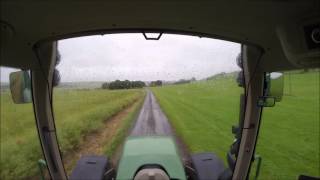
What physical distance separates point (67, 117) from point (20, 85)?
173 centimetres

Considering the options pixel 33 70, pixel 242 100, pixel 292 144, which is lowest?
pixel 292 144

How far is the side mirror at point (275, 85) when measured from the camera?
3.21m

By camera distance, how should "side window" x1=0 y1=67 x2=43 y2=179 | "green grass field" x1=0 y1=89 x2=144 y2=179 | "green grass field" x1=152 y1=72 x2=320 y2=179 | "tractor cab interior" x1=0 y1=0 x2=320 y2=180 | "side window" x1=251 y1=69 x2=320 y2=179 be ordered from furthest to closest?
"side window" x1=251 y1=69 x2=320 y2=179, "side window" x1=0 y1=67 x2=43 y2=179, "green grass field" x1=152 y1=72 x2=320 y2=179, "green grass field" x1=0 y1=89 x2=144 y2=179, "tractor cab interior" x1=0 y1=0 x2=320 y2=180

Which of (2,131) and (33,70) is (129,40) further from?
(2,131)

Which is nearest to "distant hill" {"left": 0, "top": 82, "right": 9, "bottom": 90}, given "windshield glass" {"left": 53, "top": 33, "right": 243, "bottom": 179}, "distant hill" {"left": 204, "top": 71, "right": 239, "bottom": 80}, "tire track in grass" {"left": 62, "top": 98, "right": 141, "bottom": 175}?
"windshield glass" {"left": 53, "top": 33, "right": 243, "bottom": 179}

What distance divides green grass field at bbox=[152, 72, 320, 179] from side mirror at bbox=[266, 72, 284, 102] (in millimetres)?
186

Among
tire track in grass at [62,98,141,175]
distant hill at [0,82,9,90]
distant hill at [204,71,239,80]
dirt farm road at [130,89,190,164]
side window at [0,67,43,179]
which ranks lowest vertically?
side window at [0,67,43,179]

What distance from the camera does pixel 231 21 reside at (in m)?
2.38

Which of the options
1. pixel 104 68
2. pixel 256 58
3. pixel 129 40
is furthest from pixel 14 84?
pixel 256 58

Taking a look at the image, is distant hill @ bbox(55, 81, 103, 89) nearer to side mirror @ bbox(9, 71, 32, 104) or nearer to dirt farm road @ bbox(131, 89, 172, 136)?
side mirror @ bbox(9, 71, 32, 104)

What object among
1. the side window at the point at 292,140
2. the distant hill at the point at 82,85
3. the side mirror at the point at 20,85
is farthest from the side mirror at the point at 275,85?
the side window at the point at 292,140

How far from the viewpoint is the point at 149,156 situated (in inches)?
121

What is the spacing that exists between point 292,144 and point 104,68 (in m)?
10.7

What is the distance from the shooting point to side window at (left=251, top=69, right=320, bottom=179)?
28.9ft
